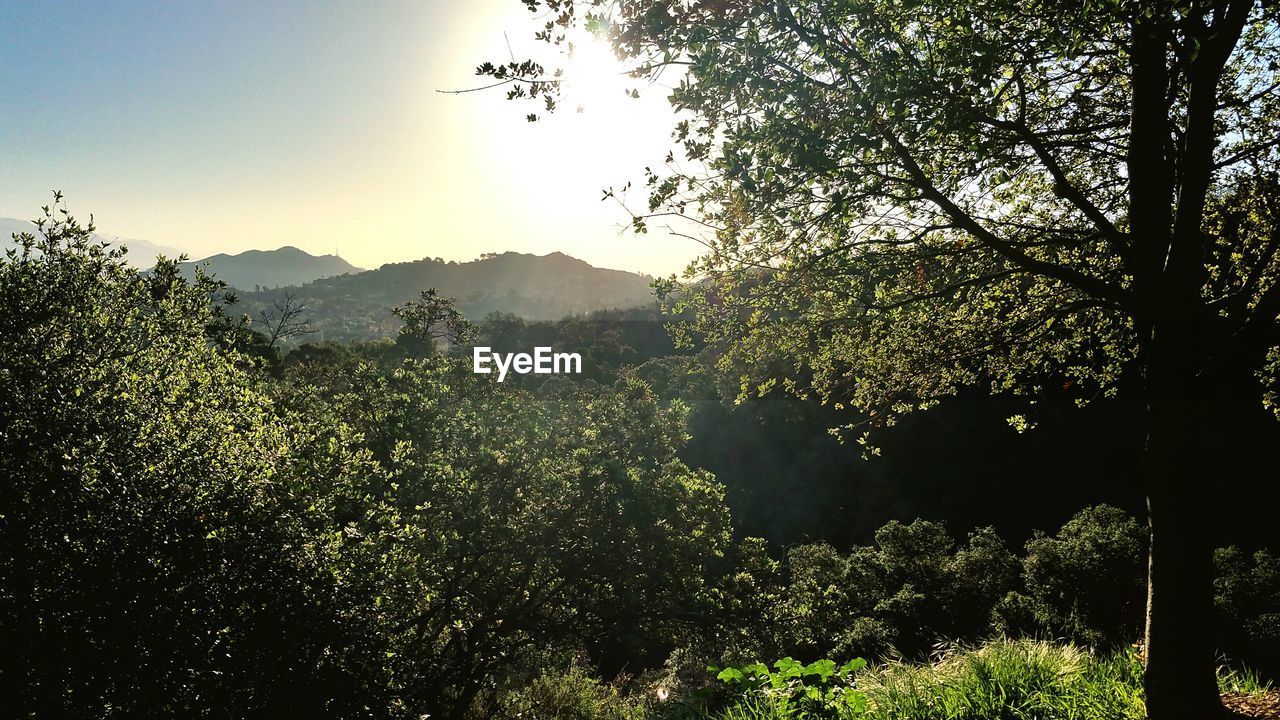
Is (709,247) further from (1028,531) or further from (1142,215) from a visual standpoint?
(1028,531)

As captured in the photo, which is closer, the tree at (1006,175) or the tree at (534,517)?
the tree at (1006,175)

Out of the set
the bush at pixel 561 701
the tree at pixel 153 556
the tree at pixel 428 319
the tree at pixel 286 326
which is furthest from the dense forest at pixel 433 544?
the tree at pixel 428 319

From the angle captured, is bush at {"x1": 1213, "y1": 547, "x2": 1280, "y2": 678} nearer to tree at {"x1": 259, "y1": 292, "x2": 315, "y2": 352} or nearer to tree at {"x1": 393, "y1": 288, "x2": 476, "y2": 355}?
tree at {"x1": 259, "y1": 292, "x2": 315, "y2": 352}

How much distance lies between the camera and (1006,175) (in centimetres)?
539

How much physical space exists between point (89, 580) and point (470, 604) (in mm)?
9294

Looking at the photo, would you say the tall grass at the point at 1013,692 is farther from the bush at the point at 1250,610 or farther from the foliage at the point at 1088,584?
the bush at the point at 1250,610

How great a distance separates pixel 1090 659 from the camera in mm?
6688

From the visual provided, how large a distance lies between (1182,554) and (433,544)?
1102cm

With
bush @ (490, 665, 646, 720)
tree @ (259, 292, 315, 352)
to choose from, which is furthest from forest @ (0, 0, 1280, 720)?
tree @ (259, 292, 315, 352)

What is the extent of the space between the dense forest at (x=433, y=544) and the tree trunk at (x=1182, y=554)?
1.14 ft

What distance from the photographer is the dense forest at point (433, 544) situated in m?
5.50

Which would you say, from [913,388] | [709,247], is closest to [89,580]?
[709,247]

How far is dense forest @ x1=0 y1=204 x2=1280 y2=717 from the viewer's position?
217 inches

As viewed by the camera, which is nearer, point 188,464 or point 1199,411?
point 1199,411
